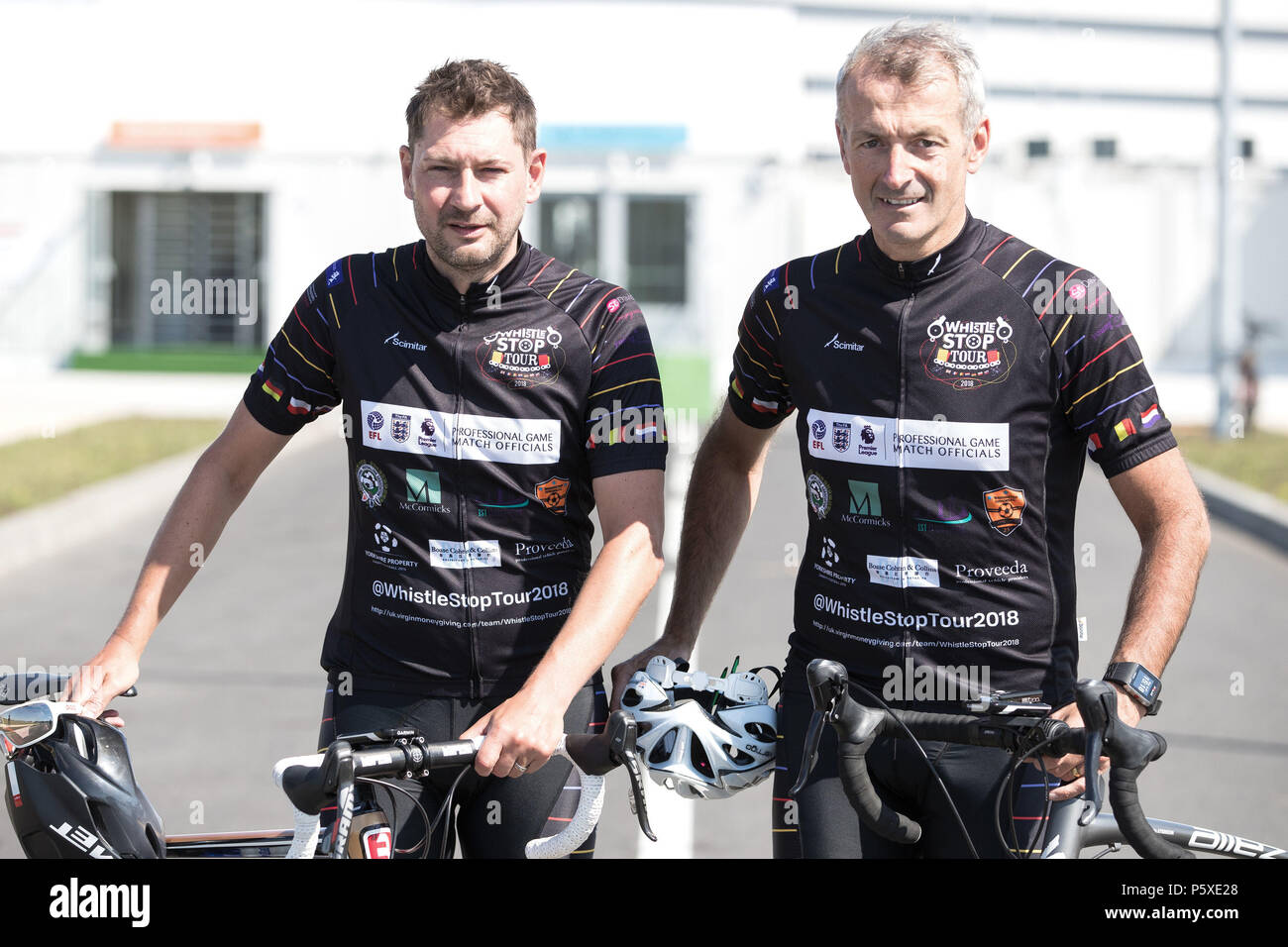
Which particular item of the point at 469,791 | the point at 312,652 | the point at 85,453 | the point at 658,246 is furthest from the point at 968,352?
the point at 658,246

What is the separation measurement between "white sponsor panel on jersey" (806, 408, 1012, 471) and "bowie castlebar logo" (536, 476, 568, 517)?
54 cm

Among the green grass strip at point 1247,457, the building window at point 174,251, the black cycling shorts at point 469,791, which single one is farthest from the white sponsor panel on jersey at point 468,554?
the building window at point 174,251

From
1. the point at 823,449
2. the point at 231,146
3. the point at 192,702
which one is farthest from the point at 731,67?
the point at 823,449

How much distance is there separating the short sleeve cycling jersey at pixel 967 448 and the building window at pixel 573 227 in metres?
26.6

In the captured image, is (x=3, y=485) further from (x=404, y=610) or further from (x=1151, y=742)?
(x=1151, y=742)

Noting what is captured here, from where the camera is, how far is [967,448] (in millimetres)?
2969

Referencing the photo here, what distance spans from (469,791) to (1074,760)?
1.20m

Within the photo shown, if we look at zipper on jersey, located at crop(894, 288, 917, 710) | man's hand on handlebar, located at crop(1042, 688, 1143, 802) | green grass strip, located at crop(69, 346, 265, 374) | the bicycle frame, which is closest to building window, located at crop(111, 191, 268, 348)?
green grass strip, located at crop(69, 346, 265, 374)

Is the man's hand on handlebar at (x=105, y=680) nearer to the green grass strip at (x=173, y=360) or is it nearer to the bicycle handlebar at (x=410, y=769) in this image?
the bicycle handlebar at (x=410, y=769)

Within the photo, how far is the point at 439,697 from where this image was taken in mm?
3154

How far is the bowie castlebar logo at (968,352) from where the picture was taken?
2986 millimetres

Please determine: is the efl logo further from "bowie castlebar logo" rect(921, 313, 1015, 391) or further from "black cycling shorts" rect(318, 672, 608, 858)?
"bowie castlebar logo" rect(921, 313, 1015, 391)

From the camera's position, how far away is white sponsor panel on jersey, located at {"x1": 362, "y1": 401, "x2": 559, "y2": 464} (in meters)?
3.11

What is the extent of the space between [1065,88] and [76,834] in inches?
1482
